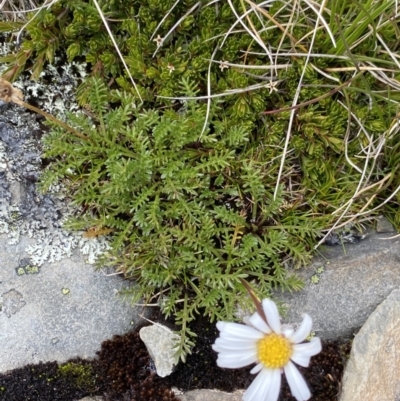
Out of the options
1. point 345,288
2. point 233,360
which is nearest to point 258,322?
point 233,360

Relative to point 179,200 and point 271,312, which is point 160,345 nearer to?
point 179,200

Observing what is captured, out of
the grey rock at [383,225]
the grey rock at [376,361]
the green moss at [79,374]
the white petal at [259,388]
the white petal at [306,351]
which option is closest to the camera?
the white petal at [306,351]

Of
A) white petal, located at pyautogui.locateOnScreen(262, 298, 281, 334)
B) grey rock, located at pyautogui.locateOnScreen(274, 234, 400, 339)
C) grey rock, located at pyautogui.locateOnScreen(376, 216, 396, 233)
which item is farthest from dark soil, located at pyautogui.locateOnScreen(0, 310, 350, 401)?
white petal, located at pyautogui.locateOnScreen(262, 298, 281, 334)

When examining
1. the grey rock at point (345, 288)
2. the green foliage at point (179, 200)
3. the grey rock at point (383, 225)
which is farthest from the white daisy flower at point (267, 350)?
the grey rock at point (383, 225)

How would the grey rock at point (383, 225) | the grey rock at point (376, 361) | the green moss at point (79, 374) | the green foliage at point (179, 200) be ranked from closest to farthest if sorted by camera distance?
the grey rock at point (376, 361) < the green foliage at point (179, 200) < the green moss at point (79, 374) < the grey rock at point (383, 225)

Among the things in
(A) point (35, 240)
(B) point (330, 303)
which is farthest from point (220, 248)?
(A) point (35, 240)

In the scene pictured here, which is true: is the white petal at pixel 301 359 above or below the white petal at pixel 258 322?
below

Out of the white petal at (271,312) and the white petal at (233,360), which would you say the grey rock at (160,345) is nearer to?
the white petal at (233,360)

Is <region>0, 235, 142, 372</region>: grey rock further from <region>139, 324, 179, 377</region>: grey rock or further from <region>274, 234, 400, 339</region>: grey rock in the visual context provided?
<region>274, 234, 400, 339</region>: grey rock

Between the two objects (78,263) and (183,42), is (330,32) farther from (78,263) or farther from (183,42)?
(78,263)
